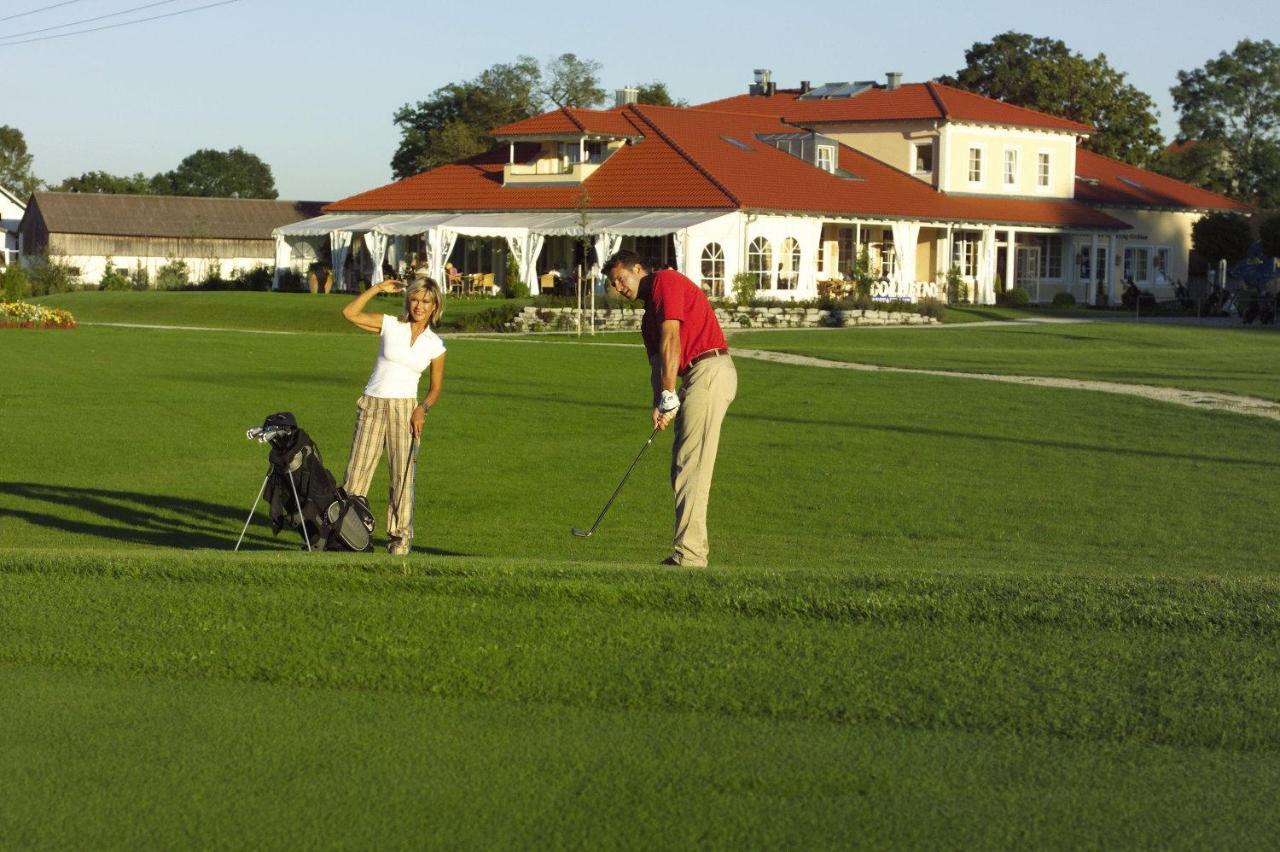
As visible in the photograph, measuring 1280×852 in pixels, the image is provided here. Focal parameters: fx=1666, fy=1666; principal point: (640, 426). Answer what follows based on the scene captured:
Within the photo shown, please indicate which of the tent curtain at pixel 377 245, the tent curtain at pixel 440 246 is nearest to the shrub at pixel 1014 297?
the tent curtain at pixel 440 246

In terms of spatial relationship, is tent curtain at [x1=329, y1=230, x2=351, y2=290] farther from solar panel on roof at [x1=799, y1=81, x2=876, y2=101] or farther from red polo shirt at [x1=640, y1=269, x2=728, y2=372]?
red polo shirt at [x1=640, y1=269, x2=728, y2=372]

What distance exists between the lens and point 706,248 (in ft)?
171

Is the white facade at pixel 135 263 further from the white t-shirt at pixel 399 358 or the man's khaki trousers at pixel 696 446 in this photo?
the man's khaki trousers at pixel 696 446

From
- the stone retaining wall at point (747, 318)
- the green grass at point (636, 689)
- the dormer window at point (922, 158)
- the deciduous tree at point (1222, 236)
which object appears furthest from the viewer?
the deciduous tree at point (1222, 236)

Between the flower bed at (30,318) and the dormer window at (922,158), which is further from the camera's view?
the dormer window at (922,158)

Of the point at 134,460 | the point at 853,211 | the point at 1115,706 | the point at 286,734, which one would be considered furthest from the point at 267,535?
the point at 853,211

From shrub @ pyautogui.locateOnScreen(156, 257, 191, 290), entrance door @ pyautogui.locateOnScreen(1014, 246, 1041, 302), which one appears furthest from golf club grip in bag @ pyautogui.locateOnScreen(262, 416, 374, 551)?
shrub @ pyautogui.locateOnScreen(156, 257, 191, 290)

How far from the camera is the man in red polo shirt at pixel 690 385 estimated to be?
29.9 ft

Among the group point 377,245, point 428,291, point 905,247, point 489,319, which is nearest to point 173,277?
point 377,245

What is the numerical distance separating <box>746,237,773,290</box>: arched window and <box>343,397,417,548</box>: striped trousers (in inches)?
1668

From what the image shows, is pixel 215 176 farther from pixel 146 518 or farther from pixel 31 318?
pixel 146 518

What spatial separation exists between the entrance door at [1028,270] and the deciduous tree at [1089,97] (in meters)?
16.5

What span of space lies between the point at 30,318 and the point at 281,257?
25.6m

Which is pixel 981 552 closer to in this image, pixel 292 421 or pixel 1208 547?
pixel 1208 547
